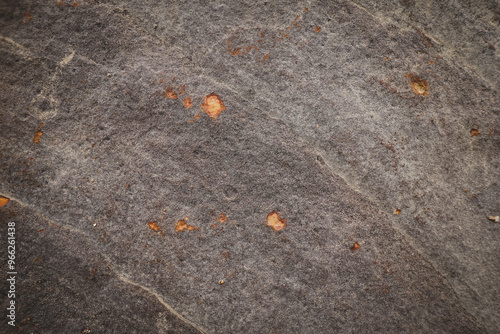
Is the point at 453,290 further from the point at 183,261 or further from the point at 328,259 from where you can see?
the point at 183,261

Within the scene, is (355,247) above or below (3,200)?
above

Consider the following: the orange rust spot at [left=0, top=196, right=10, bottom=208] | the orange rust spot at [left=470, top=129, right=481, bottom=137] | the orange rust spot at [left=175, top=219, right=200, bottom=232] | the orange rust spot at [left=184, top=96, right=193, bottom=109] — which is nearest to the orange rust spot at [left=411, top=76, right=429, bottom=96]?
the orange rust spot at [left=470, top=129, right=481, bottom=137]

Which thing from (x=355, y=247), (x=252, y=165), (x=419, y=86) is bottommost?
(x=355, y=247)

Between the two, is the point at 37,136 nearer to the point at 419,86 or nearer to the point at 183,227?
the point at 183,227

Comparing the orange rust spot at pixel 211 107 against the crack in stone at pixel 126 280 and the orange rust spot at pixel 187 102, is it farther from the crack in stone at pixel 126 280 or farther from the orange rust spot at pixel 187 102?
the crack in stone at pixel 126 280

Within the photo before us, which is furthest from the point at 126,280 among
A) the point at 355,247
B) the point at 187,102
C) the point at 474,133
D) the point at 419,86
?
the point at 474,133

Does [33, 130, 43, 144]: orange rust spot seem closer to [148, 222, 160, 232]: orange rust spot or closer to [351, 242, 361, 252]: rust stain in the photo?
[148, 222, 160, 232]: orange rust spot

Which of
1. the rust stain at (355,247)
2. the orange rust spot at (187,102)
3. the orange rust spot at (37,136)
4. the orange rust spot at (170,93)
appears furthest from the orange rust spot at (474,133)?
the orange rust spot at (37,136)

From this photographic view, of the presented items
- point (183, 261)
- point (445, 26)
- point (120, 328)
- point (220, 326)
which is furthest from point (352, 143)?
→ point (120, 328)
